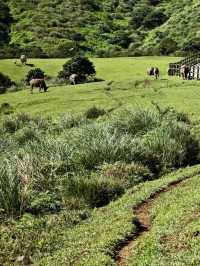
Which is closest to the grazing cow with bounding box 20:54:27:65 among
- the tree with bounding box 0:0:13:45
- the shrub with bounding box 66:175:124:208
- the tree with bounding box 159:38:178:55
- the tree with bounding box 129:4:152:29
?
the tree with bounding box 159:38:178:55

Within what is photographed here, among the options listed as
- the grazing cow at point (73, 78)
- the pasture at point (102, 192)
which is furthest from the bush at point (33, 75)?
the pasture at point (102, 192)

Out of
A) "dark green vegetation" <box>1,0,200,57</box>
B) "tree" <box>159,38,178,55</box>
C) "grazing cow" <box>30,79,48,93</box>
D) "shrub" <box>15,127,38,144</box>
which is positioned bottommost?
"shrub" <box>15,127,38,144</box>

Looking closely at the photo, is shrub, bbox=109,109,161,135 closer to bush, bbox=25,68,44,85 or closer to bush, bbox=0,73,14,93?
bush, bbox=0,73,14,93

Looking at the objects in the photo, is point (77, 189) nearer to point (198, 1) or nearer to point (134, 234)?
point (134, 234)

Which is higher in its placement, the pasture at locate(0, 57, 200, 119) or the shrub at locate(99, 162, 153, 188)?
the pasture at locate(0, 57, 200, 119)

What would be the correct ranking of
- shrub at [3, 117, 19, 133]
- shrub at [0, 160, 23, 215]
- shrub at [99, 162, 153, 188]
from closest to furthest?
1. shrub at [0, 160, 23, 215]
2. shrub at [99, 162, 153, 188]
3. shrub at [3, 117, 19, 133]

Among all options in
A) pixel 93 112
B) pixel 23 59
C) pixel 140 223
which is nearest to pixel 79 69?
pixel 23 59

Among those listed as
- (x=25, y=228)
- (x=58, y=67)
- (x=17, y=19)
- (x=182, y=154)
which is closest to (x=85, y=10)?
(x=17, y=19)

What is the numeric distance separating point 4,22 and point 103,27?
1889cm

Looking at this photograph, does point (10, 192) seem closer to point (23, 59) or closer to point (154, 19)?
point (23, 59)

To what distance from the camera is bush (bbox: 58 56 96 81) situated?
198 feet

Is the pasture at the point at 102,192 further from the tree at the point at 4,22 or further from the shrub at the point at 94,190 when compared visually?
the tree at the point at 4,22

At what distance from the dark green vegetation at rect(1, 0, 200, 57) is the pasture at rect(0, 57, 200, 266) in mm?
58252

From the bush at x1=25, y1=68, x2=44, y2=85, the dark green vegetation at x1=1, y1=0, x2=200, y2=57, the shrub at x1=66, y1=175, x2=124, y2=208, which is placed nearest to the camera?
the shrub at x1=66, y1=175, x2=124, y2=208
